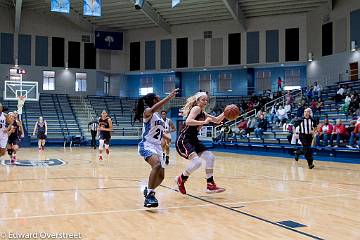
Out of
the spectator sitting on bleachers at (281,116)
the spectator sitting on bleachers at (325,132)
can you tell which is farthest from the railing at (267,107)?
the spectator sitting on bleachers at (325,132)

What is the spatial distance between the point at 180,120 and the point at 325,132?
1737 centimetres

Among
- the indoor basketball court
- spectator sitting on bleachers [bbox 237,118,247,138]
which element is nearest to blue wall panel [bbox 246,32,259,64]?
the indoor basketball court

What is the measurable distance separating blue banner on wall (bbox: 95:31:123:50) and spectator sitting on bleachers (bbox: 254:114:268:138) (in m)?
18.6

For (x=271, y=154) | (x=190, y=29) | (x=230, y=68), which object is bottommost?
(x=271, y=154)

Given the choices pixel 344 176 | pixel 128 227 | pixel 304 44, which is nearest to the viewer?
pixel 128 227

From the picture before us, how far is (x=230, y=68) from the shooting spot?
35344mm

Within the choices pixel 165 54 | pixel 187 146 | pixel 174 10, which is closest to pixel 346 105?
pixel 187 146

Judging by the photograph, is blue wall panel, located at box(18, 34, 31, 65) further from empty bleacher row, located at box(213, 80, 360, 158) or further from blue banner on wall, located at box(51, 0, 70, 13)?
empty bleacher row, located at box(213, 80, 360, 158)

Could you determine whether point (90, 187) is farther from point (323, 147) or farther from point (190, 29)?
point (190, 29)

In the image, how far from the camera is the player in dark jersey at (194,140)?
7.35m

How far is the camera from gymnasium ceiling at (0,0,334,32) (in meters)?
30.1

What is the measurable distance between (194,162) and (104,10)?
27.5 metres

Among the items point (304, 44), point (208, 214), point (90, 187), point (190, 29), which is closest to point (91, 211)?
point (208, 214)

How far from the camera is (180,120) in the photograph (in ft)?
109
